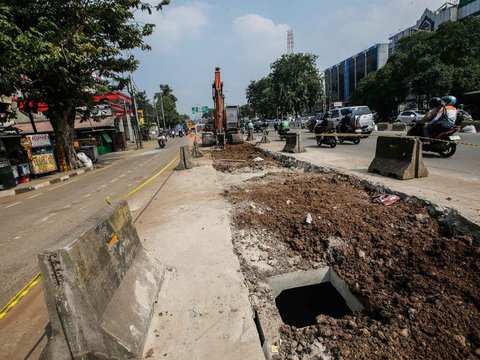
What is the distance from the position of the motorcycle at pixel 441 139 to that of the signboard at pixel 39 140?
53.8 ft

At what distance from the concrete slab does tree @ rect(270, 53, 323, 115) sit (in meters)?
43.3

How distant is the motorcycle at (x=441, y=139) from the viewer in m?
9.19

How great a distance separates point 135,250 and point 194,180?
6.24 metres

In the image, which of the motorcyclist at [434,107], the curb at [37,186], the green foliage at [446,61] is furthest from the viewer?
the green foliage at [446,61]

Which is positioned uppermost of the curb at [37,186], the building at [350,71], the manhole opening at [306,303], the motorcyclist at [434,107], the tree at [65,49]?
the building at [350,71]

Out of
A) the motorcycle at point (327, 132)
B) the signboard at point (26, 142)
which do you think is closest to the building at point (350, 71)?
the motorcycle at point (327, 132)

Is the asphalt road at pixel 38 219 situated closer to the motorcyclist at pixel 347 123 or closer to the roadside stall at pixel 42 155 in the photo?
the roadside stall at pixel 42 155

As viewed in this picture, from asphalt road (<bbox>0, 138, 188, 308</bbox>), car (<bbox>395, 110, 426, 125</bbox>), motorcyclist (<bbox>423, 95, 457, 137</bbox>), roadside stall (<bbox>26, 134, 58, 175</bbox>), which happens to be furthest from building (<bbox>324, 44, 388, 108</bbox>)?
asphalt road (<bbox>0, 138, 188, 308</bbox>)

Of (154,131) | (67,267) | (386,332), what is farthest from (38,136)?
(154,131)

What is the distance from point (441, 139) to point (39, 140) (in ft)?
56.6

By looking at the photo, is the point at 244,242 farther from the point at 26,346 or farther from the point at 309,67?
the point at 309,67

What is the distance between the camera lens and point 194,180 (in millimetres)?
9461

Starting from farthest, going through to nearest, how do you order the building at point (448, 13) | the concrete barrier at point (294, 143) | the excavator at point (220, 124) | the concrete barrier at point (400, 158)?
the building at point (448, 13), the excavator at point (220, 124), the concrete barrier at point (294, 143), the concrete barrier at point (400, 158)

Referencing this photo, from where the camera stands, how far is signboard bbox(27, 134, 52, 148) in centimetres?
1464
